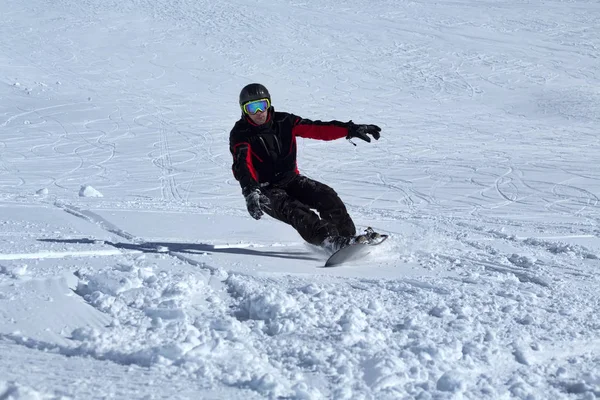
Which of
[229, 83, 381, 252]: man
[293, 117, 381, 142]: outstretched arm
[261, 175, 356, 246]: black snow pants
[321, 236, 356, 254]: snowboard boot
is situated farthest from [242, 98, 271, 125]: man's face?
[321, 236, 356, 254]: snowboard boot

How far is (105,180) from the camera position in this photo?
1098 cm

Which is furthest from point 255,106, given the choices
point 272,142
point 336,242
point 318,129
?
point 336,242

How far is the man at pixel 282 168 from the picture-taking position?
4.88 metres

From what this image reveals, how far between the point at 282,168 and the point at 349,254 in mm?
1211

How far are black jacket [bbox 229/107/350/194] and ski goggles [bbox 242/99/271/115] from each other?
8cm

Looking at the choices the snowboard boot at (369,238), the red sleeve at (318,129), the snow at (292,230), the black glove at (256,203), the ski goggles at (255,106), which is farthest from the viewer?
the red sleeve at (318,129)

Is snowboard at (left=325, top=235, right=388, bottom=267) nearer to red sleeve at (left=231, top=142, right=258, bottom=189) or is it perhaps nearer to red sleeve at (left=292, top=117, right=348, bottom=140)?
red sleeve at (left=231, top=142, right=258, bottom=189)

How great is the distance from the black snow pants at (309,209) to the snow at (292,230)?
8.6 inches

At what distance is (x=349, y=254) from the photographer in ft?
14.4

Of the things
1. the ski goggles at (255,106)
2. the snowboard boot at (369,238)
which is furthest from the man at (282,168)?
the snowboard boot at (369,238)

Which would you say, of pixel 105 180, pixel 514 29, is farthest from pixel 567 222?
pixel 514 29

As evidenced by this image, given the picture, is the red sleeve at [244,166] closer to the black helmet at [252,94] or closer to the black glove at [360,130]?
the black helmet at [252,94]

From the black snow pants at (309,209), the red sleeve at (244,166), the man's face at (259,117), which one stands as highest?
the man's face at (259,117)

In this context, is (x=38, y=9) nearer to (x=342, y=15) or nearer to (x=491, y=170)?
(x=342, y=15)
